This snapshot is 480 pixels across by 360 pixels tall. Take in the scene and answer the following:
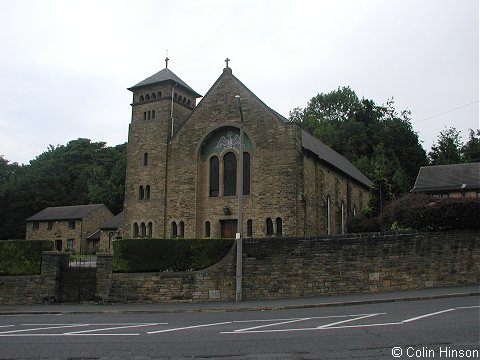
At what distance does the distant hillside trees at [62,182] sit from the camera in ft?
237

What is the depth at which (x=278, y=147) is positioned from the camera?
96.1ft

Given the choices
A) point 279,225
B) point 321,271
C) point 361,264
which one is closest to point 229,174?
point 279,225

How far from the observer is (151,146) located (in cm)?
3362

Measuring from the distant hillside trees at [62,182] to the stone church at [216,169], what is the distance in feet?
150

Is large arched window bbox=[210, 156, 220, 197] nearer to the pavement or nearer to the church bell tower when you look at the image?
the church bell tower

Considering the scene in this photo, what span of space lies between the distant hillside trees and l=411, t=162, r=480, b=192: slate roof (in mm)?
48688

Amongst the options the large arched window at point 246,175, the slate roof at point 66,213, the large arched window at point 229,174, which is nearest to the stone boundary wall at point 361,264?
the large arched window at point 246,175

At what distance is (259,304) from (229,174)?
14.5 meters

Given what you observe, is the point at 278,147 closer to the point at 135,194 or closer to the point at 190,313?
the point at 135,194

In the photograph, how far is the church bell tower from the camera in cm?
3250

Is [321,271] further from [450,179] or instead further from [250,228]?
[450,179]

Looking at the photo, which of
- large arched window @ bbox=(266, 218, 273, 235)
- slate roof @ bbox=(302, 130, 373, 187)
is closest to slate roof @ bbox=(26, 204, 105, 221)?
slate roof @ bbox=(302, 130, 373, 187)

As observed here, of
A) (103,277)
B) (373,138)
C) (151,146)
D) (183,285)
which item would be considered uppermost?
(373,138)

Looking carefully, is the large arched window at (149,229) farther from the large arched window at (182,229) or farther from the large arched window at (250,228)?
the large arched window at (250,228)
